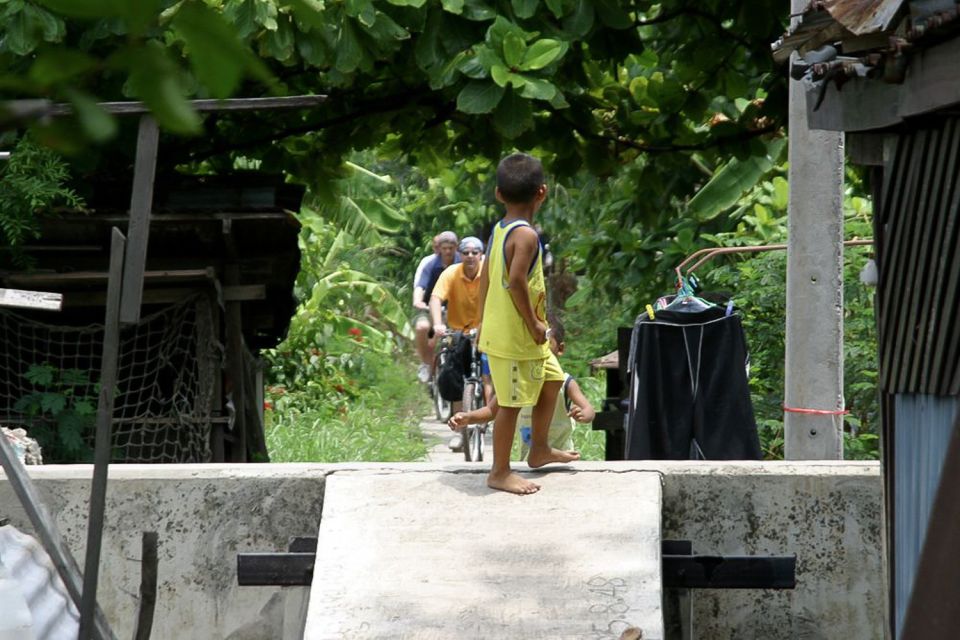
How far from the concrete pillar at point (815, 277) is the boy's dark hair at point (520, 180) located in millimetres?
1559

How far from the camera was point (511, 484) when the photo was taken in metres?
5.92

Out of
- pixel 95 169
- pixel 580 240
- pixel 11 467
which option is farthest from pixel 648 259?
pixel 11 467

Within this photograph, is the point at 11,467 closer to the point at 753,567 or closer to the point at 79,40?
the point at 753,567

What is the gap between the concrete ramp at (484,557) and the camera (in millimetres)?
4965

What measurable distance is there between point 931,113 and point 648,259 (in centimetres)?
725

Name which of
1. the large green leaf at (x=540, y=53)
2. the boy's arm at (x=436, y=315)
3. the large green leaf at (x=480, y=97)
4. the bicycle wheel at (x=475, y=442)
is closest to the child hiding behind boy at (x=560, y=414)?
the large green leaf at (x=480, y=97)

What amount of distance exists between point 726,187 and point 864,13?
8207mm

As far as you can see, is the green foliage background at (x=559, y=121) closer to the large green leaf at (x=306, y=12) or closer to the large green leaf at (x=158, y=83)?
the large green leaf at (x=306, y=12)

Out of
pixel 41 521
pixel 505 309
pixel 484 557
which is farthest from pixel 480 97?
pixel 41 521

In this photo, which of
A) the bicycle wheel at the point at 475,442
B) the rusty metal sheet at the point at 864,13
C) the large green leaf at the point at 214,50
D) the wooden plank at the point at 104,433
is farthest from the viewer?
the bicycle wheel at the point at 475,442

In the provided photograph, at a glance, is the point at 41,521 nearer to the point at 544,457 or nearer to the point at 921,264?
the point at 544,457

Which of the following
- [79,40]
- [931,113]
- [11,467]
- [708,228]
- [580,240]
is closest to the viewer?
[931,113]

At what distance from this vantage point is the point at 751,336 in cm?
1073

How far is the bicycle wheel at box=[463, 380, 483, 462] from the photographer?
11.8 meters
